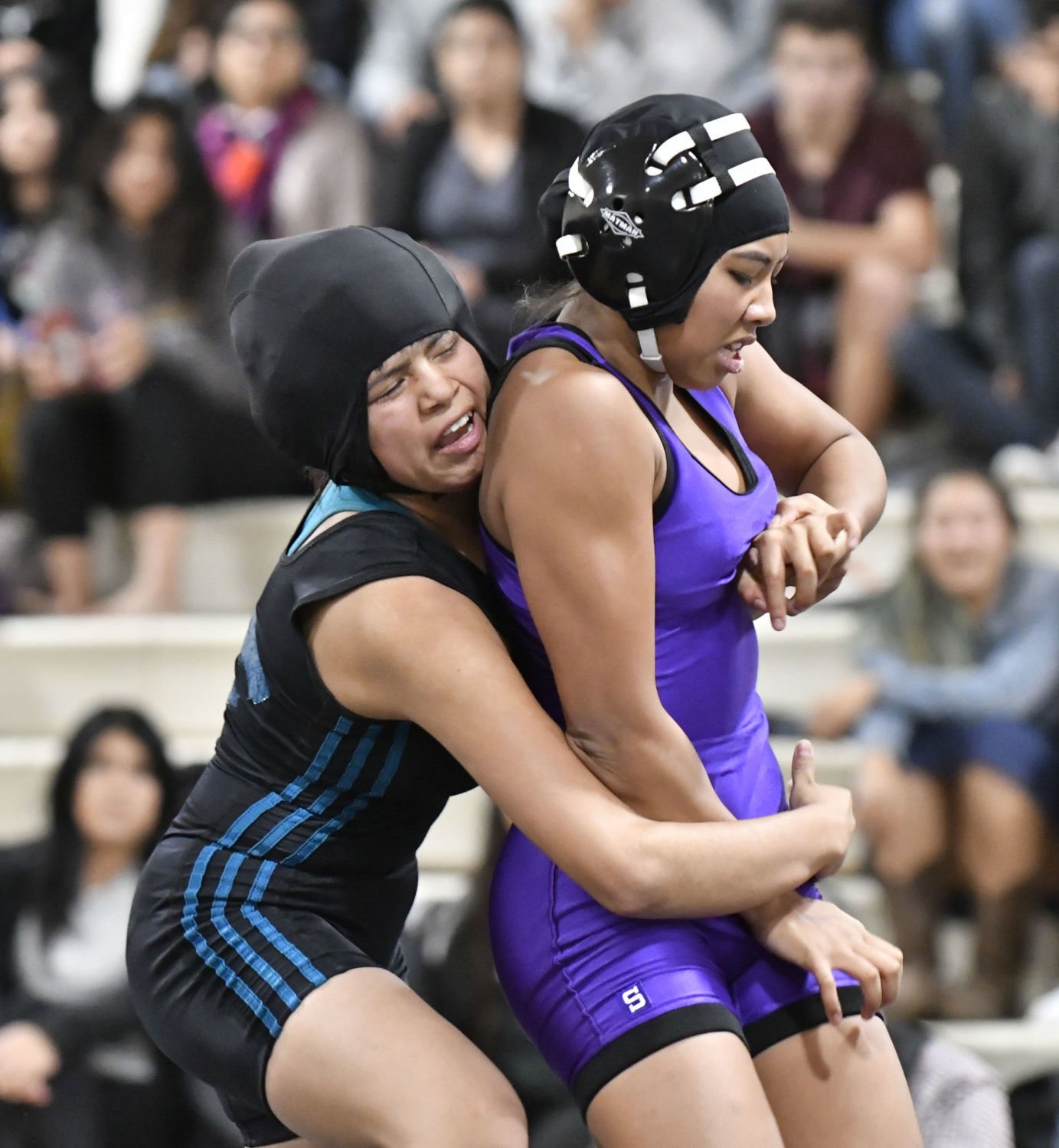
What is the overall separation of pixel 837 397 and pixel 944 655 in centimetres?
88

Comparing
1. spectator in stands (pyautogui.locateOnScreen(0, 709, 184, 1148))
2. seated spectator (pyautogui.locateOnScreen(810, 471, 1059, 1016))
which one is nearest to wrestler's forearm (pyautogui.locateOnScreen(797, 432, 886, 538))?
seated spectator (pyautogui.locateOnScreen(810, 471, 1059, 1016))

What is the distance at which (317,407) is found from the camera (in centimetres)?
203

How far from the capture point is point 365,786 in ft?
6.86

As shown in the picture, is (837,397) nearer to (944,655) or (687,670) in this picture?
(944,655)

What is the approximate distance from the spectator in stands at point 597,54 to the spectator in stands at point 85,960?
2121 mm

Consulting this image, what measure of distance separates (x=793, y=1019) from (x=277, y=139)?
12.3 ft

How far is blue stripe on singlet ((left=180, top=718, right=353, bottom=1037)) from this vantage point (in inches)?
80.6

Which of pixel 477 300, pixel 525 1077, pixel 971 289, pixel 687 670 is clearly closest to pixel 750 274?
pixel 687 670

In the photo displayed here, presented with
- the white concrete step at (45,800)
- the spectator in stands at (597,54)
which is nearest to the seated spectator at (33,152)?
the spectator in stands at (597,54)

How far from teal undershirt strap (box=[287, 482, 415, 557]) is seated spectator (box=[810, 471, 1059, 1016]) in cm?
224

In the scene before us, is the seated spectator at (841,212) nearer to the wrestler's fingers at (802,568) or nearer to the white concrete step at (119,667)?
the white concrete step at (119,667)

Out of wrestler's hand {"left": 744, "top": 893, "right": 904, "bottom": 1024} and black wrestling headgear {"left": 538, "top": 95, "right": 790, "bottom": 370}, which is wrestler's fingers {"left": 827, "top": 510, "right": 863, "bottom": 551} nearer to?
black wrestling headgear {"left": 538, "top": 95, "right": 790, "bottom": 370}

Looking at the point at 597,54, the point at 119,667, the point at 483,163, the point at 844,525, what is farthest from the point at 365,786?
the point at 597,54

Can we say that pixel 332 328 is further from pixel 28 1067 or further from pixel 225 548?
pixel 225 548
